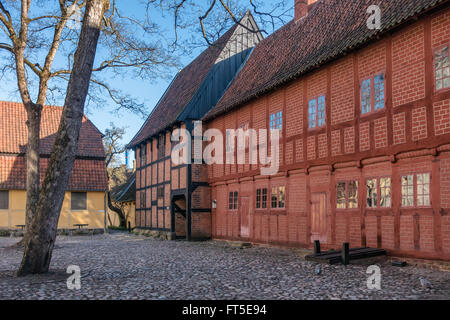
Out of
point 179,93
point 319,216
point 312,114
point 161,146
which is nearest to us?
point 319,216

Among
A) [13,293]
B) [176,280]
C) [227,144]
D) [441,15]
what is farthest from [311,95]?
[13,293]

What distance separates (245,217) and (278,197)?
266 cm

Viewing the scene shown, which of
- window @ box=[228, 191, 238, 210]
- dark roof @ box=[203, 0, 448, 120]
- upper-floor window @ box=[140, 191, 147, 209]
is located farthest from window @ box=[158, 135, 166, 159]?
window @ box=[228, 191, 238, 210]

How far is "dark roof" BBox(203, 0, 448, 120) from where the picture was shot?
11500mm

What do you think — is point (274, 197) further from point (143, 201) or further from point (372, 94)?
point (143, 201)

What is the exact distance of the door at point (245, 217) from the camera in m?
17.8

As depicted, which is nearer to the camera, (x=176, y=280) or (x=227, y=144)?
(x=176, y=280)

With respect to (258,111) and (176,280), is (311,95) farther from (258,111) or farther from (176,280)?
(176,280)

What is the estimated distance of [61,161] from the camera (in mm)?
9578

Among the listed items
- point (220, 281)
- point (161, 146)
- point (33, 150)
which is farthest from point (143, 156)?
point (220, 281)

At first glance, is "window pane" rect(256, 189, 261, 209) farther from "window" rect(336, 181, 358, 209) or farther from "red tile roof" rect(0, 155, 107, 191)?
"red tile roof" rect(0, 155, 107, 191)

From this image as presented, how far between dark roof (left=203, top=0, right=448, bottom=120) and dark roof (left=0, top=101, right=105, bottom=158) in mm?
13321

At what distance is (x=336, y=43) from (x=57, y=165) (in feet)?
28.1
